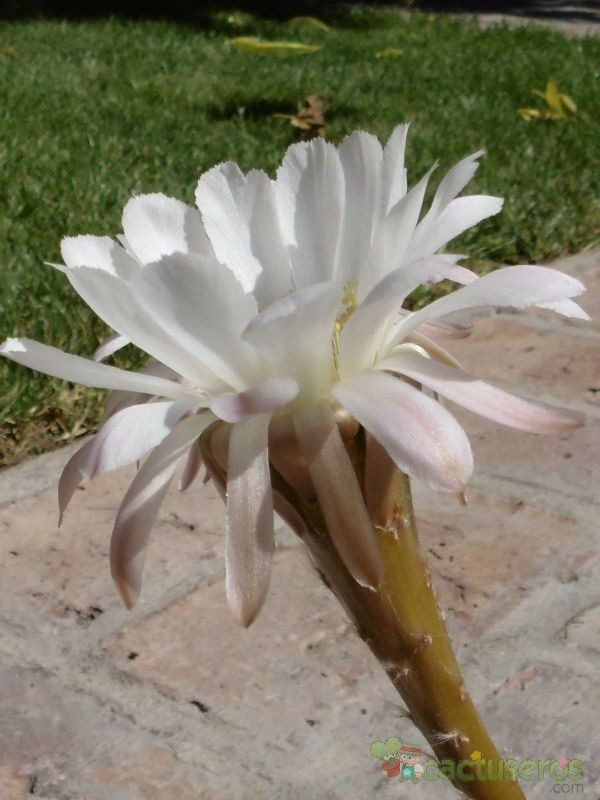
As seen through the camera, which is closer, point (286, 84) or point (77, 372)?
point (77, 372)

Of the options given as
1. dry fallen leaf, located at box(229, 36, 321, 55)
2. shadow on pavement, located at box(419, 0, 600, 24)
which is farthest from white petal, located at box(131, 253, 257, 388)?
shadow on pavement, located at box(419, 0, 600, 24)

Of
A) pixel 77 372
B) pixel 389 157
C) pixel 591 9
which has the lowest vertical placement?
pixel 591 9

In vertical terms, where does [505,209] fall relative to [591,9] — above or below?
above

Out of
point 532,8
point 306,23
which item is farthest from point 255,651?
point 532,8

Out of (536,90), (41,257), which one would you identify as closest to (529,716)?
(41,257)

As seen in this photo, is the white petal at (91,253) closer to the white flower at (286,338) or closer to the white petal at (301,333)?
the white flower at (286,338)

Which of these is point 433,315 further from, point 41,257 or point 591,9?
point 591,9
